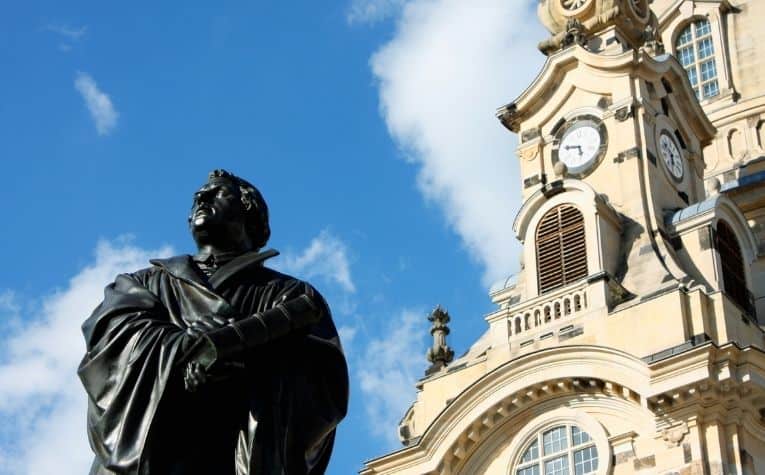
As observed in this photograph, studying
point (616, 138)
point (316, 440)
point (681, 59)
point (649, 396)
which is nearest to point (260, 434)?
point (316, 440)

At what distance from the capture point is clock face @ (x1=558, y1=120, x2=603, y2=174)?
31.3 metres

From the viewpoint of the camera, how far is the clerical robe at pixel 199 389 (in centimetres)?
575

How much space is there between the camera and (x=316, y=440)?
5.97 metres

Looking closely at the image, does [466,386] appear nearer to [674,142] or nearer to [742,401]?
[742,401]

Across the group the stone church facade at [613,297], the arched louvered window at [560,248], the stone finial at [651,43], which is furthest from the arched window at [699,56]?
the arched louvered window at [560,248]

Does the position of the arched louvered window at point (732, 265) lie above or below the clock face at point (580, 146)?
below

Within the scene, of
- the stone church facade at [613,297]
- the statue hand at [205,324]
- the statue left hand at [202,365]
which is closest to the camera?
the statue left hand at [202,365]

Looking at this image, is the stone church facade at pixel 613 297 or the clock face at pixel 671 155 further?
the clock face at pixel 671 155

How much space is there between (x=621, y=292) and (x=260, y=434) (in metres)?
22.9

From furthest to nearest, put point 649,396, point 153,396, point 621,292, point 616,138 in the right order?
point 616,138, point 621,292, point 649,396, point 153,396

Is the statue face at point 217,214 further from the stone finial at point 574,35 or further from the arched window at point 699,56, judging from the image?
the arched window at point 699,56

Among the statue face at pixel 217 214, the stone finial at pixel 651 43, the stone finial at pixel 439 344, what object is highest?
the stone finial at pixel 651 43

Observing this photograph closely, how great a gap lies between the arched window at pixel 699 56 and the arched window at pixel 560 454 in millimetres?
13769

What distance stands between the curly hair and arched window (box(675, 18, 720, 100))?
109ft
